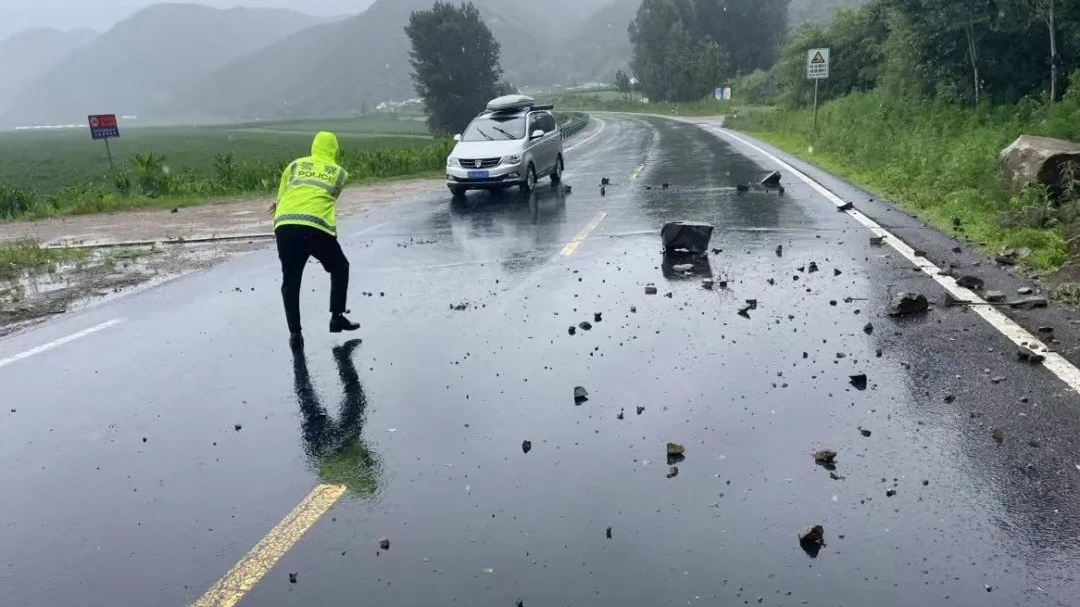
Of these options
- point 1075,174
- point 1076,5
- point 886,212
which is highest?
point 1076,5

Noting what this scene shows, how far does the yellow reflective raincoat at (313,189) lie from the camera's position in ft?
23.6

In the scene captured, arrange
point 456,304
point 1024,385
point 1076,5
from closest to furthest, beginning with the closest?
point 1024,385 < point 456,304 < point 1076,5

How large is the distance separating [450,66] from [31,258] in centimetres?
7597

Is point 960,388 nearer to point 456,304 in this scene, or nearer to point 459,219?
point 456,304

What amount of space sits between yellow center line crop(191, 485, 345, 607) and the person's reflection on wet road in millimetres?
149

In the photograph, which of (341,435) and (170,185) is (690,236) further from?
(170,185)

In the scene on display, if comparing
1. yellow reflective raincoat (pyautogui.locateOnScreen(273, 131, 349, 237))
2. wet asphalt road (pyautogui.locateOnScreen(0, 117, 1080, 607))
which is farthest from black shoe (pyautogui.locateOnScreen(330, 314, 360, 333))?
yellow reflective raincoat (pyautogui.locateOnScreen(273, 131, 349, 237))

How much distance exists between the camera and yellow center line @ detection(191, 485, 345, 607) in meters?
3.38

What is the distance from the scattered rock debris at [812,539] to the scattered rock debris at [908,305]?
3971 mm

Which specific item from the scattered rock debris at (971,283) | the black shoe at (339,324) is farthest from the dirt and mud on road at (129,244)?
the scattered rock debris at (971,283)

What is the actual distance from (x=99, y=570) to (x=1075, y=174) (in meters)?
11.5

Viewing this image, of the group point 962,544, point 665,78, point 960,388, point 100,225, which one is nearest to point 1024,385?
point 960,388

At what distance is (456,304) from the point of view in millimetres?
8219

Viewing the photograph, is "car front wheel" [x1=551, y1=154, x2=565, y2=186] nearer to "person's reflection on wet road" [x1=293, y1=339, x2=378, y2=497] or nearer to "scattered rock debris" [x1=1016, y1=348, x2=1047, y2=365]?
"person's reflection on wet road" [x1=293, y1=339, x2=378, y2=497]
